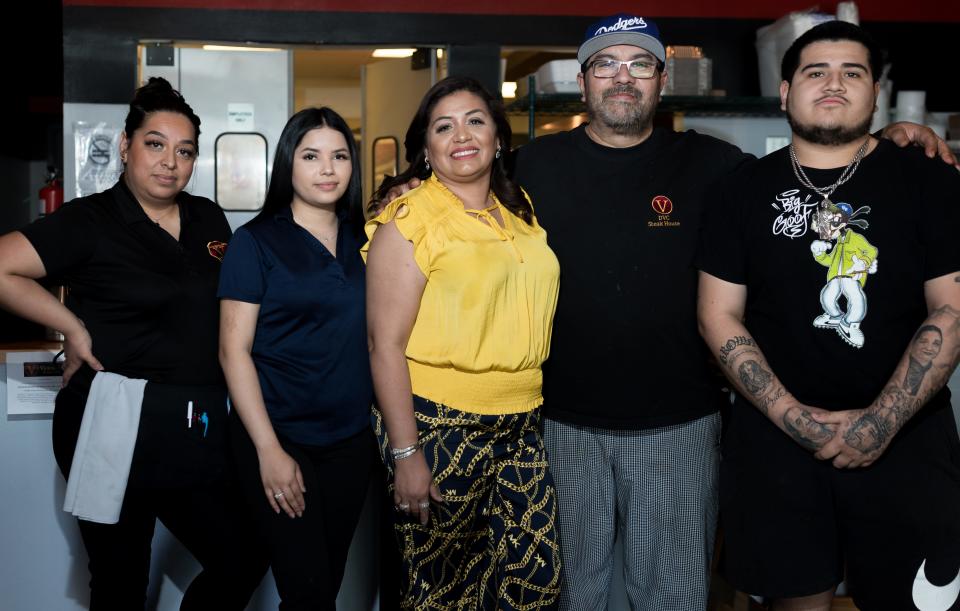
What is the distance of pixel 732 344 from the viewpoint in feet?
6.65

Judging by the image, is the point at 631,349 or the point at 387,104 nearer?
the point at 631,349

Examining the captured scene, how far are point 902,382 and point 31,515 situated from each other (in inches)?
95.7

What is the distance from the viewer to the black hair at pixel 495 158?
2076 mm

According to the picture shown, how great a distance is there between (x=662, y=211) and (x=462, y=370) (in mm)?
618

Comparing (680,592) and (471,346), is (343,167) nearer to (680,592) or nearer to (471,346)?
(471,346)

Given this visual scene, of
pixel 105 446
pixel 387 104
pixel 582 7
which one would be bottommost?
pixel 105 446

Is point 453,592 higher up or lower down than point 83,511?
lower down

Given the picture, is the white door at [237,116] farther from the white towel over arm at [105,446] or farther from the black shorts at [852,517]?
the black shorts at [852,517]

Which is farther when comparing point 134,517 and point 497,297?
point 134,517

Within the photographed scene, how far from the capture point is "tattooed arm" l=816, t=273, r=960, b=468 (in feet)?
6.14

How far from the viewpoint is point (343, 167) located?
2123 mm

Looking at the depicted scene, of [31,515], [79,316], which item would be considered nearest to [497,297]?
[79,316]

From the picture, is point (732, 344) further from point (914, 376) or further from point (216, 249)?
point (216, 249)

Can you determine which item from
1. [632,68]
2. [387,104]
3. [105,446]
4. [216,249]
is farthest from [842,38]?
[387,104]
